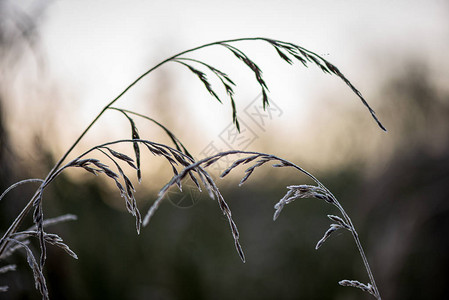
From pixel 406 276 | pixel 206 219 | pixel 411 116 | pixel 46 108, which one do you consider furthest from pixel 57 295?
pixel 411 116

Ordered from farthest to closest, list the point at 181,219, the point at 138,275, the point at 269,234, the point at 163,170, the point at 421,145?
the point at 269,234, the point at 181,219, the point at 421,145, the point at 163,170, the point at 138,275

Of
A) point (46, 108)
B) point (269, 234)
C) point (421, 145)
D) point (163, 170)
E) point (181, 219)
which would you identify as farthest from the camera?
point (269, 234)

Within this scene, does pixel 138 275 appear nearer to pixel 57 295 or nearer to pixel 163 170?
pixel 163 170

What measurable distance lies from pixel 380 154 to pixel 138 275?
12.7 ft

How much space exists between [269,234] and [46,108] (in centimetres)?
445

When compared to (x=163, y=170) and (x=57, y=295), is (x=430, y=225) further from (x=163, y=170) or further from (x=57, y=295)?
(x=57, y=295)

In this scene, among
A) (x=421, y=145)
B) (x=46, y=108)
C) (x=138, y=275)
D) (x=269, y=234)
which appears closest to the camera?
(x=46, y=108)

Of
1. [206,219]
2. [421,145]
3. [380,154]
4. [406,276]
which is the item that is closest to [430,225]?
[406,276]

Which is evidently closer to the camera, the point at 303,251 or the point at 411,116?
the point at 303,251

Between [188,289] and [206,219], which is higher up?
[206,219]

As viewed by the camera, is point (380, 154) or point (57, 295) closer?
point (57, 295)

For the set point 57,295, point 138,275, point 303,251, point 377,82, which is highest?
point 377,82

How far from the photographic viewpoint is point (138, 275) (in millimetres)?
4438

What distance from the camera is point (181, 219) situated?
18.8 feet
